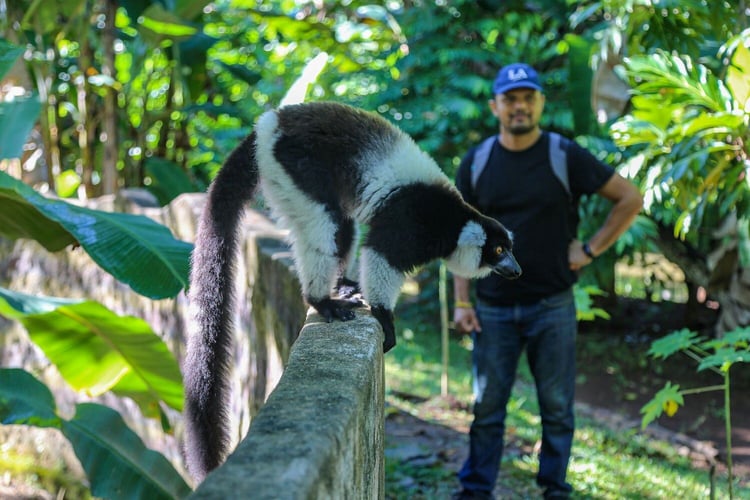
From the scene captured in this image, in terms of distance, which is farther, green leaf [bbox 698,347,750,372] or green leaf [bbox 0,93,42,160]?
green leaf [bbox 0,93,42,160]

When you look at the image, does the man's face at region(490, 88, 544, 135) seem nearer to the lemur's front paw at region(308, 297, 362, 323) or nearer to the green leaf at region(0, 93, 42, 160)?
the lemur's front paw at region(308, 297, 362, 323)

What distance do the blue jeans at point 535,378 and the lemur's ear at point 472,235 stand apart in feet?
2.29

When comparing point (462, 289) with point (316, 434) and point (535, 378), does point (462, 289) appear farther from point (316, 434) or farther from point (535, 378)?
point (316, 434)

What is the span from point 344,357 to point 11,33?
5424 mm

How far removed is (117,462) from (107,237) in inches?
38.0

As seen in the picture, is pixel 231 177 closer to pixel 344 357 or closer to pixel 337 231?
pixel 337 231

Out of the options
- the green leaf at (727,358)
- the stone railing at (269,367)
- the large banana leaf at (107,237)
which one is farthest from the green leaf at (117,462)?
the green leaf at (727,358)

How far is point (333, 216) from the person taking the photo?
288cm

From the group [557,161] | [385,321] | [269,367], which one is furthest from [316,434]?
[557,161]

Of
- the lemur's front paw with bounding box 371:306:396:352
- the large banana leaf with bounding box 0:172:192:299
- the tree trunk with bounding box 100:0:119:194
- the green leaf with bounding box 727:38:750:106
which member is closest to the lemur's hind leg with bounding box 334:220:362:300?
the lemur's front paw with bounding box 371:306:396:352

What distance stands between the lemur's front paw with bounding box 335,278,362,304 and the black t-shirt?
706mm

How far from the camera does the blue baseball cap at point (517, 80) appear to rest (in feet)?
11.6

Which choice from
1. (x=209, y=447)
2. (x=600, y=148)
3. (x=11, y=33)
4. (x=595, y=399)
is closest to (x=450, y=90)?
(x=600, y=148)

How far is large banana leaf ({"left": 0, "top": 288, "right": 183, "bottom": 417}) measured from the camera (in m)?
3.47
